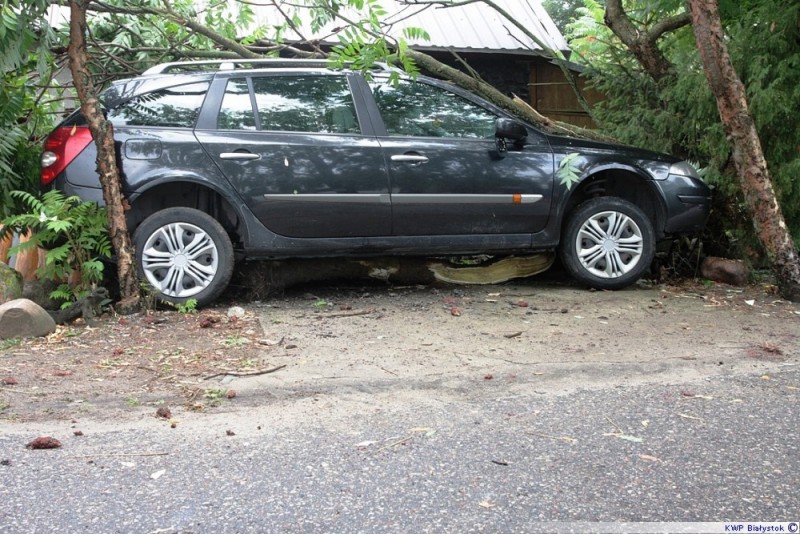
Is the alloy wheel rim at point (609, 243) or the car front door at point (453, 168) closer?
the car front door at point (453, 168)

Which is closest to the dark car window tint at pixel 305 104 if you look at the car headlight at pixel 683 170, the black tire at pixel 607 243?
the black tire at pixel 607 243

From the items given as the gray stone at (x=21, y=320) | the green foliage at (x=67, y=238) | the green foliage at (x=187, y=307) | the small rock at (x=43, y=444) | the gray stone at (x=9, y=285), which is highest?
the green foliage at (x=67, y=238)

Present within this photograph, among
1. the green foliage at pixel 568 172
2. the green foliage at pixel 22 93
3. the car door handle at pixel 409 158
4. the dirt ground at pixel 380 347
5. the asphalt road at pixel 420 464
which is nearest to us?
the asphalt road at pixel 420 464

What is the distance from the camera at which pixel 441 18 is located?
1168cm

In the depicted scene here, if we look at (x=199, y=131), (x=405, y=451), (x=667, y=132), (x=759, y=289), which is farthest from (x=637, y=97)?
(x=405, y=451)

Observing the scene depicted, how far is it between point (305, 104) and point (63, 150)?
1.79 meters

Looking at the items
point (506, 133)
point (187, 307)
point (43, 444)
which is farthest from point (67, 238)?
point (506, 133)

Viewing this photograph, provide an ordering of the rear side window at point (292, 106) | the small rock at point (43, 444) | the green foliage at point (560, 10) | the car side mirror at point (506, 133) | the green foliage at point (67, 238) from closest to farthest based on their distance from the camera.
→ 1. the small rock at point (43, 444)
2. the green foliage at point (67, 238)
3. the rear side window at point (292, 106)
4. the car side mirror at point (506, 133)
5. the green foliage at point (560, 10)

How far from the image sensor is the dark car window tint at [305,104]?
596cm

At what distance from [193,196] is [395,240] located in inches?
61.6

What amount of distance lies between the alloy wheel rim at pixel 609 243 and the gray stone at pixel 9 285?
434 centimetres

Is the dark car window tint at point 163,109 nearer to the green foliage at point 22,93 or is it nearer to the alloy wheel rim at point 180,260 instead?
the green foliage at point 22,93

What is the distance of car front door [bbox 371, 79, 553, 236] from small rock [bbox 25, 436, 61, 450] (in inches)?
128

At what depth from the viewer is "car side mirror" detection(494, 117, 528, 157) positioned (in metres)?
6.10
